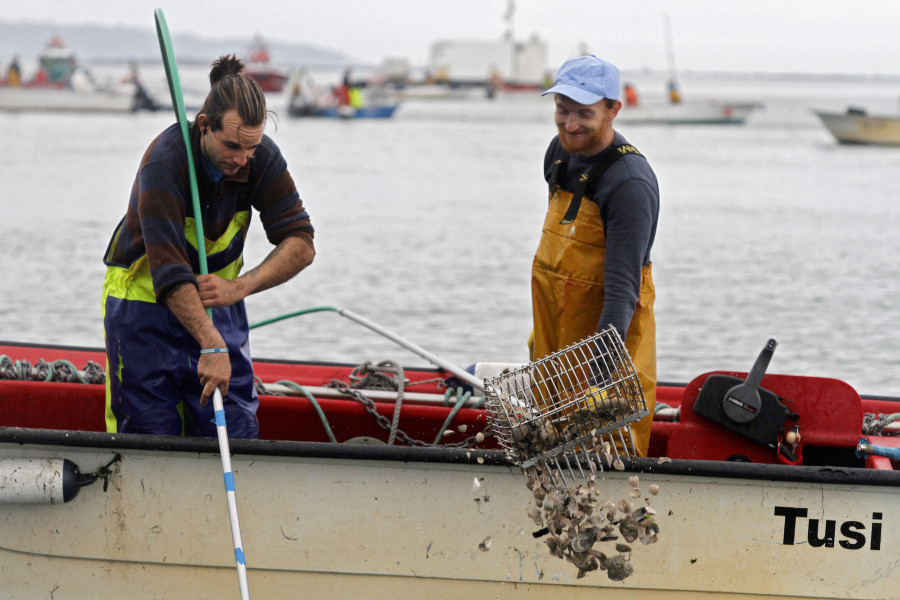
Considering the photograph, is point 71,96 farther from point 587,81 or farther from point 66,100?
point 587,81

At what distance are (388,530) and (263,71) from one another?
75123 mm

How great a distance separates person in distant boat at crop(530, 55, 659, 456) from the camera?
10.00ft

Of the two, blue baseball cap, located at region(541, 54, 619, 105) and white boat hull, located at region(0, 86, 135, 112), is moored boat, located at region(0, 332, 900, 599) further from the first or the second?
white boat hull, located at region(0, 86, 135, 112)

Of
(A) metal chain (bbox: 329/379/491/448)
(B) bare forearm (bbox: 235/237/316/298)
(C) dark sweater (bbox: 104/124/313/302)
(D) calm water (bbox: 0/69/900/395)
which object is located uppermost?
(C) dark sweater (bbox: 104/124/313/302)

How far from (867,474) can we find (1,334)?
850cm

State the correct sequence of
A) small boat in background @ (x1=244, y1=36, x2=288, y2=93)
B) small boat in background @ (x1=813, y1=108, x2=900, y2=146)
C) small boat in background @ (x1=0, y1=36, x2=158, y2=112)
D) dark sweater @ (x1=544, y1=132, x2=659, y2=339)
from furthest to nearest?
small boat in background @ (x1=244, y1=36, x2=288, y2=93)
small boat in background @ (x1=0, y1=36, x2=158, y2=112)
small boat in background @ (x1=813, y1=108, x2=900, y2=146)
dark sweater @ (x1=544, y1=132, x2=659, y2=339)

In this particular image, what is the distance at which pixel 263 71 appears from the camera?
75562mm

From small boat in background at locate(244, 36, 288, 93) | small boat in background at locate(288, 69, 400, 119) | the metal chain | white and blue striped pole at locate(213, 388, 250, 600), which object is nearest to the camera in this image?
white and blue striped pole at locate(213, 388, 250, 600)

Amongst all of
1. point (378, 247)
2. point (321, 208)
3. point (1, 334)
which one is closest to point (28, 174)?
point (321, 208)

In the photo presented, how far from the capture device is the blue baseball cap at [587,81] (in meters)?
3.05

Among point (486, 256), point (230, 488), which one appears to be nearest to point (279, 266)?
point (230, 488)

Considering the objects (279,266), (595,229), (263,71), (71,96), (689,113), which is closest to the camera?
(595,229)

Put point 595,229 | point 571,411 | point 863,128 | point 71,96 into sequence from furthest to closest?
point 71,96, point 863,128, point 595,229, point 571,411

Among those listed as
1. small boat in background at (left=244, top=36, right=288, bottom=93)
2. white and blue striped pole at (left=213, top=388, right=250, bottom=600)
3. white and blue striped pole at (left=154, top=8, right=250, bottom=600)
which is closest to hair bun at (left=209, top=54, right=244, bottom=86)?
white and blue striped pole at (left=154, top=8, right=250, bottom=600)
